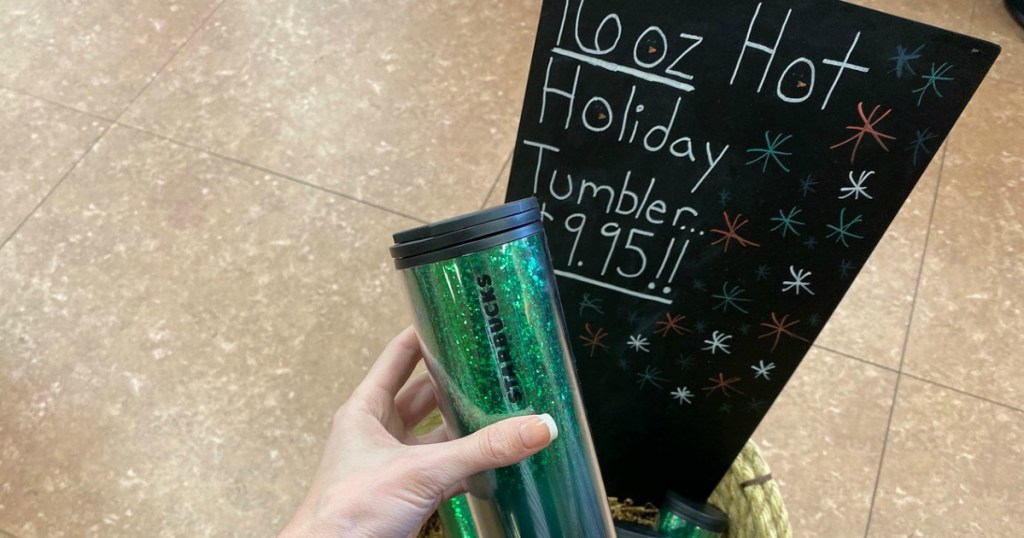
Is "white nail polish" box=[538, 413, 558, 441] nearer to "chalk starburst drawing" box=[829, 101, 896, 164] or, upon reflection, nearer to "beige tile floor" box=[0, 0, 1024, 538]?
"chalk starburst drawing" box=[829, 101, 896, 164]

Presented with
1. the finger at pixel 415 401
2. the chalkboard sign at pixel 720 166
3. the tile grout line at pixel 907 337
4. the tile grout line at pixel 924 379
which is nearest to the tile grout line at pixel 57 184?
the finger at pixel 415 401

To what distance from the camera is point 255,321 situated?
53.6 inches

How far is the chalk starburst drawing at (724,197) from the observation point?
2.38ft

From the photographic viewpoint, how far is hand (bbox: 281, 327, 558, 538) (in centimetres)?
59

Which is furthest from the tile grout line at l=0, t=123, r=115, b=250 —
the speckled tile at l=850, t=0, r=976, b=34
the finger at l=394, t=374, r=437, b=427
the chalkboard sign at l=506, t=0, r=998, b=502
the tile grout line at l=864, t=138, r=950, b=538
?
the speckled tile at l=850, t=0, r=976, b=34

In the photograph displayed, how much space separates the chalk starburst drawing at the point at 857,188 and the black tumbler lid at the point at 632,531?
43 cm

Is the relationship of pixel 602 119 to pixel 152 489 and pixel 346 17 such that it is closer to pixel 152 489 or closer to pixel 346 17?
pixel 152 489

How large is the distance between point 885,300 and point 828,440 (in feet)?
1.03

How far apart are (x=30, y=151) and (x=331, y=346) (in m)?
0.76

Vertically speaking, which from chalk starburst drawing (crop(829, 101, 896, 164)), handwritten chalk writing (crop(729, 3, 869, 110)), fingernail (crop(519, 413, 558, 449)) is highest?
handwritten chalk writing (crop(729, 3, 869, 110))

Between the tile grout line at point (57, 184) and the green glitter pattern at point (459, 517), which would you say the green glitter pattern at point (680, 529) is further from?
the tile grout line at point (57, 184)

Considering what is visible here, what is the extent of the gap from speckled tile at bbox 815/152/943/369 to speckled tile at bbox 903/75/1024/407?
22 millimetres

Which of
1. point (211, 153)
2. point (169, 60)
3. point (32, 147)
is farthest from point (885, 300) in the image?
point (32, 147)

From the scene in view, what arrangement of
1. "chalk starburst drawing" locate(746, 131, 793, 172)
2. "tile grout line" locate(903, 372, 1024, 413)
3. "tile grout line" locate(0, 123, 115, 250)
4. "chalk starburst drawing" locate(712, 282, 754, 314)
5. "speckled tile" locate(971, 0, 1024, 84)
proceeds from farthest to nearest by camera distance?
"speckled tile" locate(971, 0, 1024, 84)
"tile grout line" locate(0, 123, 115, 250)
"tile grout line" locate(903, 372, 1024, 413)
"chalk starburst drawing" locate(712, 282, 754, 314)
"chalk starburst drawing" locate(746, 131, 793, 172)
